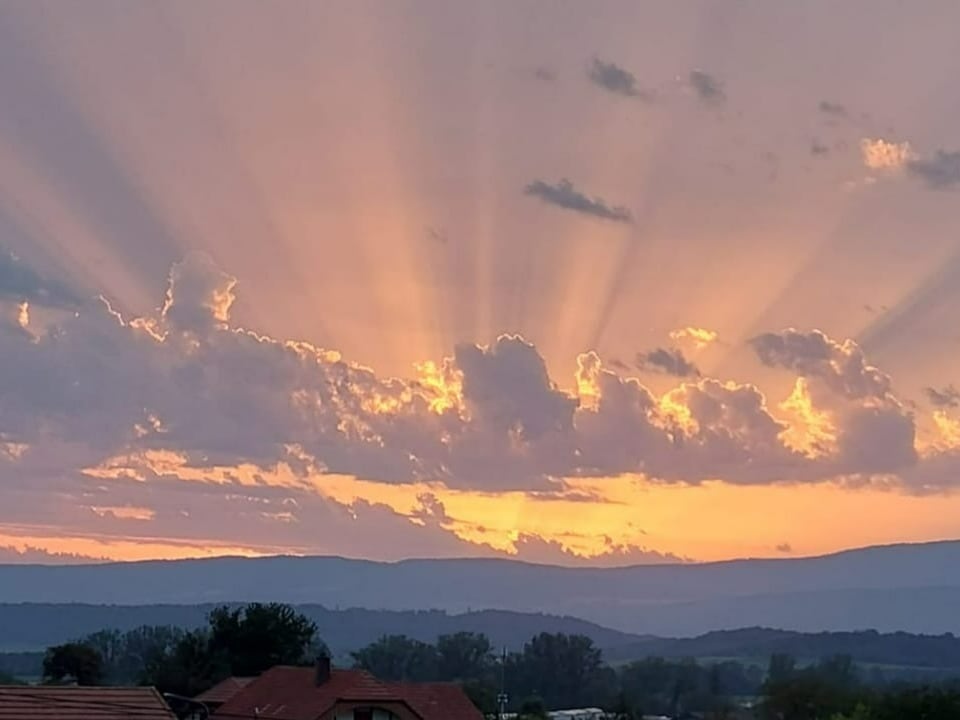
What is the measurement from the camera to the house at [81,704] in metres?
50.3

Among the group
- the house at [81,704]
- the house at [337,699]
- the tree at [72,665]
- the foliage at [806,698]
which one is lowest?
the house at [81,704]

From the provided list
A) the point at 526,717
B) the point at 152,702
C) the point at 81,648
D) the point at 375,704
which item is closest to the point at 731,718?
the point at 526,717

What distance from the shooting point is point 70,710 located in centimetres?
5141

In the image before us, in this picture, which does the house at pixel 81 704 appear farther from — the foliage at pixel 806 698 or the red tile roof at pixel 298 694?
the foliage at pixel 806 698

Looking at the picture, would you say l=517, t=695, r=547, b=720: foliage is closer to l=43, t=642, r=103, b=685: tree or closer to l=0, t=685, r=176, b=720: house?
l=43, t=642, r=103, b=685: tree

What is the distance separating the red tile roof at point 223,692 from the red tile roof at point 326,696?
400 cm

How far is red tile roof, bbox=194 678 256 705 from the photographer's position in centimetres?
10881

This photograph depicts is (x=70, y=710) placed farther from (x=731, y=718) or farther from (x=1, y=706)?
(x=731, y=718)

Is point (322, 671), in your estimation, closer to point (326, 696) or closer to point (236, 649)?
point (326, 696)

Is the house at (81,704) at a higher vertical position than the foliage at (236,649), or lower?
lower

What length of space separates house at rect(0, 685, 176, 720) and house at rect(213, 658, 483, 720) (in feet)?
130

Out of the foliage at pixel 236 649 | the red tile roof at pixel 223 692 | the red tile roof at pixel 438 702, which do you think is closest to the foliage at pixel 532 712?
the foliage at pixel 236 649

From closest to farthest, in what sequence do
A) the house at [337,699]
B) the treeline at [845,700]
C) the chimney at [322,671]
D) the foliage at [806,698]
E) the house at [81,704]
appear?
1. the house at [81,704]
2. the house at [337,699]
3. the chimney at [322,671]
4. the treeline at [845,700]
5. the foliage at [806,698]

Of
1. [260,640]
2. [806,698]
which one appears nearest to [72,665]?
[260,640]
